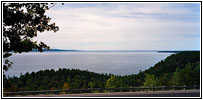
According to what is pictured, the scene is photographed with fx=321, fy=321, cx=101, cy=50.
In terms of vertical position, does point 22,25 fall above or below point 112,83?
above

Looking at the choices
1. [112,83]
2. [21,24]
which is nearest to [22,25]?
[21,24]

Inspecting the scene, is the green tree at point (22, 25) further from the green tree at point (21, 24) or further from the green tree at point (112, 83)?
the green tree at point (112, 83)

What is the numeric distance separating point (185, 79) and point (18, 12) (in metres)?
61.5

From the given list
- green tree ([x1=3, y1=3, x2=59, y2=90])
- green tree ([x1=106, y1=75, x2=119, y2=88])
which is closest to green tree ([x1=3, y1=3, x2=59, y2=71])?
green tree ([x1=3, y1=3, x2=59, y2=90])

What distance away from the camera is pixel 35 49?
12.2m

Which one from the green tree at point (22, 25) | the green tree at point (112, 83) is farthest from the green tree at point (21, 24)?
the green tree at point (112, 83)

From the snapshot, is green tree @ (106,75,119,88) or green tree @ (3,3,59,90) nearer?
green tree @ (3,3,59,90)

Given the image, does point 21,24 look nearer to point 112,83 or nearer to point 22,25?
point 22,25

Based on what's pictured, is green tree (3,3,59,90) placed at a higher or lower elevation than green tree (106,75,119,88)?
higher

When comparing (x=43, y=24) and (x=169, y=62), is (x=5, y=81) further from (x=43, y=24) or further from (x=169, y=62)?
(x=169, y=62)

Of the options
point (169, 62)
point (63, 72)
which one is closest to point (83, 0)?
point (63, 72)

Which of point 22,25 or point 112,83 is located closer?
point 22,25

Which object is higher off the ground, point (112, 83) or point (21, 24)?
point (21, 24)

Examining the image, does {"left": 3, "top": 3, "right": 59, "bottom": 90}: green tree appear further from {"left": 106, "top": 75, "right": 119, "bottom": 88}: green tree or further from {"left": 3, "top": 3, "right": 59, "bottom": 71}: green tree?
{"left": 106, "top": 75, "right": 119, "bottom": 88}: green tree
